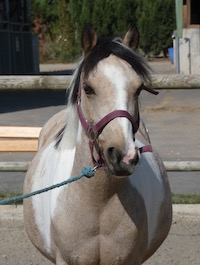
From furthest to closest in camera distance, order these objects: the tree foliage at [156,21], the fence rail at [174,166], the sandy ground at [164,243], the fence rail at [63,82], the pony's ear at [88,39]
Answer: the tree foliage at [156,21]
the fence rail at [174,166]
the fence rail at [63,82]
the sandy ground at [164,243]
the pony's ear at [88,39]

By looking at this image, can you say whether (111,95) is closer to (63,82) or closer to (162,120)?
(63,82)

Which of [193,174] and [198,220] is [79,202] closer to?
[198,220]

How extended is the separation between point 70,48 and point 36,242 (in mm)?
32648

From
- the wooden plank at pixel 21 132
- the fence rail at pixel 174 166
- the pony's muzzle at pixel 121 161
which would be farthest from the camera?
the fence rail at pixel 174 166

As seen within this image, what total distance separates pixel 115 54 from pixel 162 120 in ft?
34.4

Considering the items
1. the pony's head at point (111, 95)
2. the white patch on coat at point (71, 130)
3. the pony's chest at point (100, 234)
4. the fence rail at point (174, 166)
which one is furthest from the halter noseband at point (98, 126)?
the fence rail at point (174, 166)

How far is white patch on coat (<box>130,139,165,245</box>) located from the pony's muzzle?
0.54m

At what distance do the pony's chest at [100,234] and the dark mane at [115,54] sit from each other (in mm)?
617

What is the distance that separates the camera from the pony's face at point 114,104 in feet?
9.53

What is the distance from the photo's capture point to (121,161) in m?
2.89

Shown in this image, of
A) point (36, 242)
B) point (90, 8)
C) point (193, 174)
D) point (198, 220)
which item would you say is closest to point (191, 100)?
point (193, 174)

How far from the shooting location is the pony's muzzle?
9.46 feet

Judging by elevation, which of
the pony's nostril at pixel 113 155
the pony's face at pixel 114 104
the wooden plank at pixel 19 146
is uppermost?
the pony's face at pixel 114 104

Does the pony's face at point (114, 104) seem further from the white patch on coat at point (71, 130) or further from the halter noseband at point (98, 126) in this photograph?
the white patch on coat at point (71, 130)
